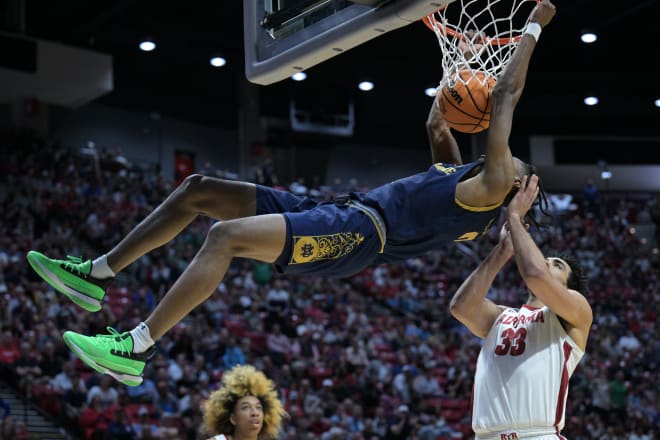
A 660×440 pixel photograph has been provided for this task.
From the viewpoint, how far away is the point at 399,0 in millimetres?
3963

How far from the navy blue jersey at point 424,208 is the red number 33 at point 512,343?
744 millimetres

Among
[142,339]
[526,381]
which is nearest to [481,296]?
[526,381]

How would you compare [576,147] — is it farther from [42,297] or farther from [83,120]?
[42,297]

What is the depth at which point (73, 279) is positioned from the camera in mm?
4156

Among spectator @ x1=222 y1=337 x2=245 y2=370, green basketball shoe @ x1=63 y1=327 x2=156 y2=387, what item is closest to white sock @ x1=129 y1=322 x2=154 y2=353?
green basketball shoe @ x1=63 y1=327 x2=156 y2=387

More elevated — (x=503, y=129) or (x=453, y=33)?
(x=453, y=33)

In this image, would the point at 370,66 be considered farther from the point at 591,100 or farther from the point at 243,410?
the point at 243,410

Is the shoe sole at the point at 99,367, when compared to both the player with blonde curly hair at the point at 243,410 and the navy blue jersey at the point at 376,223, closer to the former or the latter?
the navy blue jersey at the point at 376,223

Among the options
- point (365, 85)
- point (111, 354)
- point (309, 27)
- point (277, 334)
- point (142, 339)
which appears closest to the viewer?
point (111, 354)

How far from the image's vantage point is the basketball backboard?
13.1ft

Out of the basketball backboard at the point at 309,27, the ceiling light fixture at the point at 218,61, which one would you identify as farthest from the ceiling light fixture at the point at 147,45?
the basketball backboard at the point at 309,27

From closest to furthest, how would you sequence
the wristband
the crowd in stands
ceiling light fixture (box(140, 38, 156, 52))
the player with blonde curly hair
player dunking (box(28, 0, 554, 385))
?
1. player dunking (box(28, 0, 554, 385))
2. the wristband
3. the player with blonde curly hair
4. the crowd in stands
5. ceiling light fixture (box(140, 38, 156, 52))

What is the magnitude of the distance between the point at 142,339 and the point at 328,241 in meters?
0.88

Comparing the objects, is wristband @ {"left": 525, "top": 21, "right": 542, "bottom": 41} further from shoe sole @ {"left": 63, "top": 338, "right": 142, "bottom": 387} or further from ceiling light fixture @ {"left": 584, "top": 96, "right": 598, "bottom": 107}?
ceiling light fixture @ {"left": 584, "top": 96, "right": 598, "bottom": 107}
